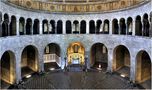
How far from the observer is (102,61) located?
107 ft

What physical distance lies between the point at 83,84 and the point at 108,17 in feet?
36.4

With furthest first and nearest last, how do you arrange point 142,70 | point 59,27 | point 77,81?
point 59,27 < point 142,70 < point 77,81

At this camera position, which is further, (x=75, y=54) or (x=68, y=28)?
(x=75, y=54)

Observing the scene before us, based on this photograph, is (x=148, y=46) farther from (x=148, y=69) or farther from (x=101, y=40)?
(x=101, y=40)

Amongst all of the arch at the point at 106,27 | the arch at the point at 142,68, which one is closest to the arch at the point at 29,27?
the arch at the point at 106,27

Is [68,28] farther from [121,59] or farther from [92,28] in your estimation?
[121,59]

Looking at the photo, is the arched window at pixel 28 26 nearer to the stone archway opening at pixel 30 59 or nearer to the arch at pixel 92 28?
the stone archway opening at pixel 30 59

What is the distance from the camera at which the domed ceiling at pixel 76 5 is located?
25.6m

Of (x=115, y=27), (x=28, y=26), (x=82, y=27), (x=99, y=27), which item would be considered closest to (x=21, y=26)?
(x=28, y=26)

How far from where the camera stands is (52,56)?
32.0 meters

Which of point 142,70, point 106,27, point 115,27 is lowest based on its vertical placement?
point 142,70

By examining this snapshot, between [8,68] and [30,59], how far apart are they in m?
5.80

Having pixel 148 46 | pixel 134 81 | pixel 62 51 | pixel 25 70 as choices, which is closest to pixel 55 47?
pixel 62 51

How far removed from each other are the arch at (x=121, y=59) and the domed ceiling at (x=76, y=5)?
235 inches
